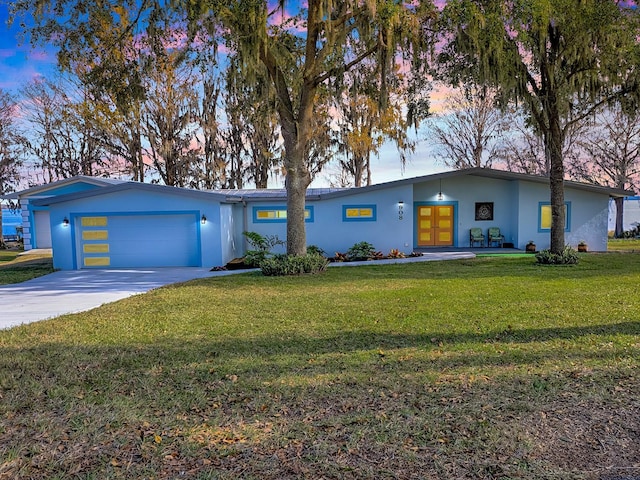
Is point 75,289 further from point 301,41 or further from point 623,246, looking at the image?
point 623,246

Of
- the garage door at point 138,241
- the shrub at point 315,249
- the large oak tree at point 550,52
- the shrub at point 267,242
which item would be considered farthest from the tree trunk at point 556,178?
the garage door at point 138,241

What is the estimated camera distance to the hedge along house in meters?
13.5

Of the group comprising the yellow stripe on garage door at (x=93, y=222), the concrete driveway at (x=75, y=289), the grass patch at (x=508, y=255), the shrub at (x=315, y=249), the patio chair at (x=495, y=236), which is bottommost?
the concrete driveway at (x=75, y=289)

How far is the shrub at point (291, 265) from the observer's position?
10953mm

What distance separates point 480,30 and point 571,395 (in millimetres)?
8569

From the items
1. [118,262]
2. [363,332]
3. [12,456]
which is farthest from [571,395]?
[118,262]

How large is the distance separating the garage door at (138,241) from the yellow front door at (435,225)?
8.18 meters

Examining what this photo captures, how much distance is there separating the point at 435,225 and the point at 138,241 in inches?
403

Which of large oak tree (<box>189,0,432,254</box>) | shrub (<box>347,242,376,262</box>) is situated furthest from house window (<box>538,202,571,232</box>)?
large oak tree (<box>189,0,432,254</box>)

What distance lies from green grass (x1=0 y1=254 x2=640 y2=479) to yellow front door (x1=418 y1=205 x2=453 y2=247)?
9.90 meters

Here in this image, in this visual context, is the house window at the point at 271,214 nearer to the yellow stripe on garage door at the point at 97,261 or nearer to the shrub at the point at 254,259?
the shrub at the point at 254,259

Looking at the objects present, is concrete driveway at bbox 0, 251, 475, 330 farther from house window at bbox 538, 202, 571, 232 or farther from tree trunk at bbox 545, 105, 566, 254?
house window at bbox 538, 202, 571, 232

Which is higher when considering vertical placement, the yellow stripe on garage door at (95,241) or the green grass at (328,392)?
the yellow stripe on garage door at (95,241)

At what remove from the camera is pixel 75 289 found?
959 cm
